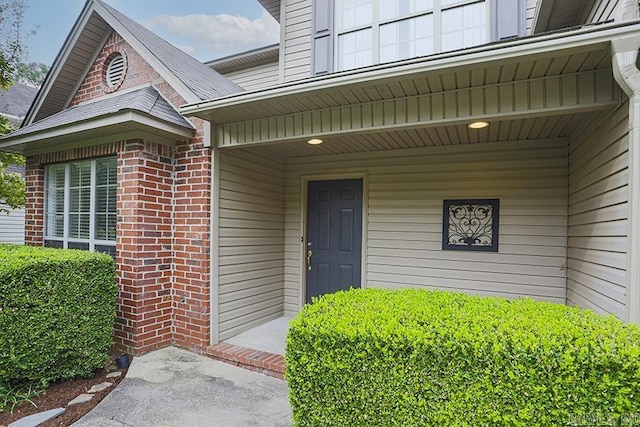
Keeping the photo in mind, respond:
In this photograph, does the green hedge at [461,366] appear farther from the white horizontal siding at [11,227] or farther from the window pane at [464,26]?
the white horizontal siding at [11,227]

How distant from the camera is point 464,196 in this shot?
429cm

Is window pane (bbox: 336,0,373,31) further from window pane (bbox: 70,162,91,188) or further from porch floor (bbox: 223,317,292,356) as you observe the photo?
porch floor (bbox: 223,317,292,356)

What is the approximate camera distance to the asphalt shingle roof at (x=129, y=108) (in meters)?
3.71

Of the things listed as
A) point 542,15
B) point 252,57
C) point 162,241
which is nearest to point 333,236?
point 162,241

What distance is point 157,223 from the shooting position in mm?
3994

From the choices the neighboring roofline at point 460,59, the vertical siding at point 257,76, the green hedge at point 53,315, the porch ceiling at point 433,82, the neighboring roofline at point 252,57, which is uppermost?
the neighboring roofline at point 252,57

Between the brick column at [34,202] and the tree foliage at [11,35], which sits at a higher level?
the tree foliage at [11,35]

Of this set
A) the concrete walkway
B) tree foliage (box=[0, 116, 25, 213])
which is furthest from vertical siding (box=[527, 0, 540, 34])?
tree foliage (box=[0, 116, 25, 213])

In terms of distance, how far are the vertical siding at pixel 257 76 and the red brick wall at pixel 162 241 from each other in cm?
289

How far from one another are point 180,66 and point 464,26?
3.71m

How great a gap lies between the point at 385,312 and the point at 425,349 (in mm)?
377

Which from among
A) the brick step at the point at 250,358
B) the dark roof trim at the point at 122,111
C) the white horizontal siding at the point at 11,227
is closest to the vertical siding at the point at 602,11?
the dark roof trim at the point at 122,111

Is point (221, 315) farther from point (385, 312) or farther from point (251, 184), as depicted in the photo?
point (385, 312)

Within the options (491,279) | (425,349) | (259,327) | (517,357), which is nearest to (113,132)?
(259,327)
